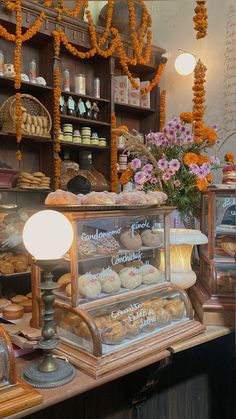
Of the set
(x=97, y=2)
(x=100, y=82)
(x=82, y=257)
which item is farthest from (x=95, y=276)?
(x=97, y=2)

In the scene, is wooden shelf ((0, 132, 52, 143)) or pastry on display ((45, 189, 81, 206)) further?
wooden shelf ((0, 132, 52, 143))

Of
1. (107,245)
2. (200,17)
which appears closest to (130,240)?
(107,245)

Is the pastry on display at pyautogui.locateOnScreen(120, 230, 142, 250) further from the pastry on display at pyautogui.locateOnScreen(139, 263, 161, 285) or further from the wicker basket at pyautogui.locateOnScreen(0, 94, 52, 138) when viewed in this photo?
the wicker basket at pyautogui.locateOnScreen(0, 94, 52, 138)

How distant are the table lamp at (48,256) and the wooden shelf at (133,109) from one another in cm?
294

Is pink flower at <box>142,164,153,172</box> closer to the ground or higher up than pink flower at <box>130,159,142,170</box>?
closer to the ground

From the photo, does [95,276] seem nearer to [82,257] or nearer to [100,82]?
[82,257]

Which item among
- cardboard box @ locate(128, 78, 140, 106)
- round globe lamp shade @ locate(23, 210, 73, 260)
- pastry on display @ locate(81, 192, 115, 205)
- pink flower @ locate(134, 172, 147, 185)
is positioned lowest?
round globe lamp shade @ locate(23, 210, 73, 260)

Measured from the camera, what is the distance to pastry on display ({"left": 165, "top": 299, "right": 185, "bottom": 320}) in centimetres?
143

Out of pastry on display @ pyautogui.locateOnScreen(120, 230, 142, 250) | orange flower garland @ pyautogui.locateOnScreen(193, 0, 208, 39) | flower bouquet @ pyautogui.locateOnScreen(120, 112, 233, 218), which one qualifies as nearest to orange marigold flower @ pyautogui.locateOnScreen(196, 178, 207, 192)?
flower bouquet @ pyautogui.locateOnScreen(120, 112, 233, 218)

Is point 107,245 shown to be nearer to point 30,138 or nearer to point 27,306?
point 27,306

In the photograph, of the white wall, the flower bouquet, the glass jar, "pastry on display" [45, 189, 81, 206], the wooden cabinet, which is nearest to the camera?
"pastry on display" [45, 189, 81, 206]

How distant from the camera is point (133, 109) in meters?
4.06

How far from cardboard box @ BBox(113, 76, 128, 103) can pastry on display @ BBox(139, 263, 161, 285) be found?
2.69m

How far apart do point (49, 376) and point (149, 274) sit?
0.55 m
